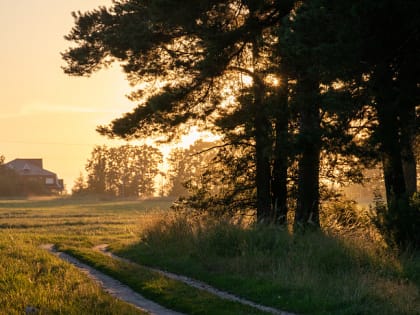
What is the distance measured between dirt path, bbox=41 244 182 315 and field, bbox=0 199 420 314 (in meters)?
0.22

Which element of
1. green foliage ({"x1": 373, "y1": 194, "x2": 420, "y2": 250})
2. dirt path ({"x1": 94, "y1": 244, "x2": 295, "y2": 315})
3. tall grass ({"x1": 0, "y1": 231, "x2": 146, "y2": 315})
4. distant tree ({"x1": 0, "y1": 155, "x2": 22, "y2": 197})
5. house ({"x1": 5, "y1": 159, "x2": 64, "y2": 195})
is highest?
house ({"x1": 5, "y1": 159, "x2": 64, "y2": 195})

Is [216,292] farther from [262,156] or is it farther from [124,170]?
[124,170]

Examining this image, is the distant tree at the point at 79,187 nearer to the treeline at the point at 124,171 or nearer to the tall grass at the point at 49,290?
the treeline at the point at 124,171

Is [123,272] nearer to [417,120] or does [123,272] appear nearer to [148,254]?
[148,254]

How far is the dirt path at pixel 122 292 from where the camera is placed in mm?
11016

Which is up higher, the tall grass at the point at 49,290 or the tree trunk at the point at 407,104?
the tree trunk at the point at 407,104

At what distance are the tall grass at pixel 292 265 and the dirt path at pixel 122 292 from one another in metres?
1.70

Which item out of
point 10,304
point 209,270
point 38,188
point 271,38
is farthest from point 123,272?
point 38,188

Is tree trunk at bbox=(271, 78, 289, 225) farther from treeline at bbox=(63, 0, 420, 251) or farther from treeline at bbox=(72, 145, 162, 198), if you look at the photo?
treeline at bbox=(72, 145, 162, 198)

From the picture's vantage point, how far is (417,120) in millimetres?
17156

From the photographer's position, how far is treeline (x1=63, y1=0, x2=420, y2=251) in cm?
1555

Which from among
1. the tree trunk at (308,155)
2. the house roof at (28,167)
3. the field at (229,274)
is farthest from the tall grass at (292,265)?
the house roof at (28,167)

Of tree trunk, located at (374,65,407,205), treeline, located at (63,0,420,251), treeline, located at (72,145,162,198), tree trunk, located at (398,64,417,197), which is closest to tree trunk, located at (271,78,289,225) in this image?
treeline, located at (63,0,420,251)

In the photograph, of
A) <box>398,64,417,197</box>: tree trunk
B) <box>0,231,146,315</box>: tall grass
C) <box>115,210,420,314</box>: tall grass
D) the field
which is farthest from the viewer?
<box>398,64,417,197</box>: tree trunk
